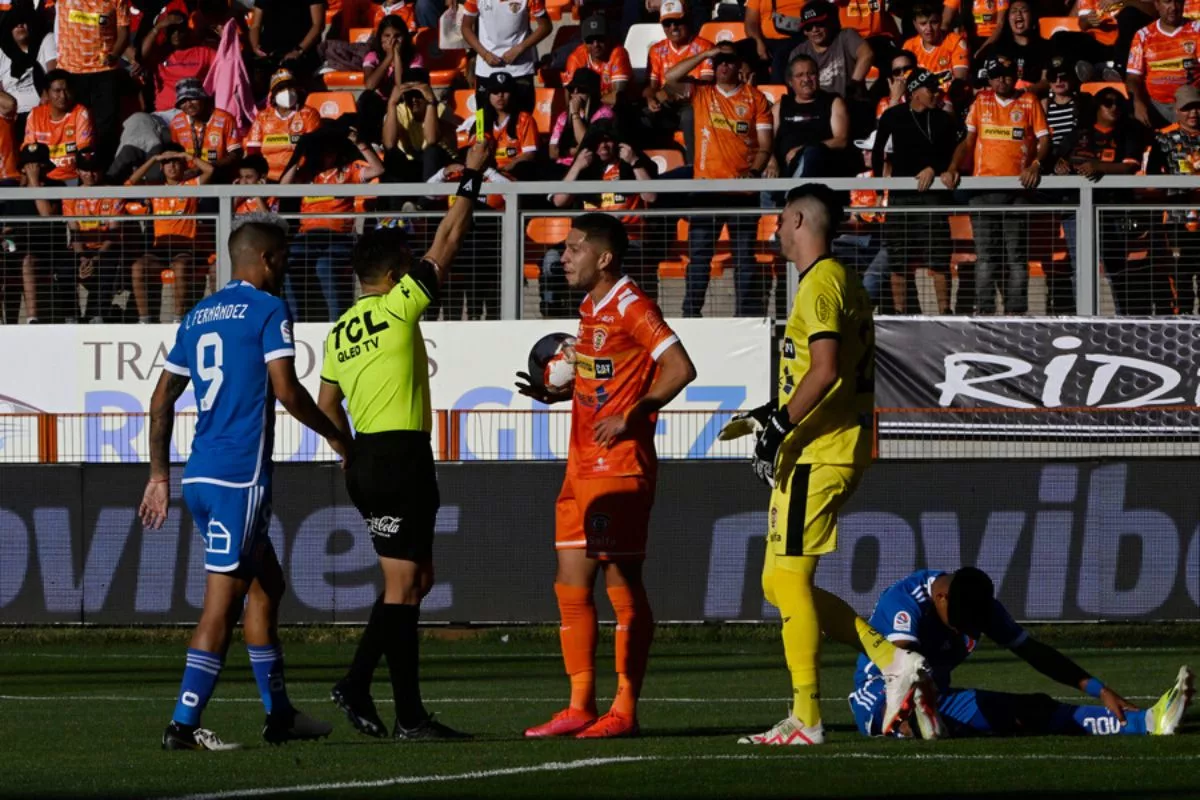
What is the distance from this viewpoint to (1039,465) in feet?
50.3

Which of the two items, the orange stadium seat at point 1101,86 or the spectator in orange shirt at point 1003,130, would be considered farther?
the orange stadium seat at point 1101,86

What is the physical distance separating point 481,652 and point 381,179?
5.09 metres

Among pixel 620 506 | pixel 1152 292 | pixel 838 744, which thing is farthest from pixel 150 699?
pixel 1152 292

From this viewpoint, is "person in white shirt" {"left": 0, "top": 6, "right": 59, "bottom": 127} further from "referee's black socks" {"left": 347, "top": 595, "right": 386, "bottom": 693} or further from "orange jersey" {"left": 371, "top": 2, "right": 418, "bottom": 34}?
"referee's black socks" {"left": 347, "top": 595, "right": 386, "bottom": 693}

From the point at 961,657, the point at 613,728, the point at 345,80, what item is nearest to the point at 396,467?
the point at 613,728

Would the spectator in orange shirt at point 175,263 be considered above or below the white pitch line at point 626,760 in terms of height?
above

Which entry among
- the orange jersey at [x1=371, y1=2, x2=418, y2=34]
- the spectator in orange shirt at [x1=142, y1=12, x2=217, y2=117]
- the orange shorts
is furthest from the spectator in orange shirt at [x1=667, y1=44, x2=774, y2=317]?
the orange shorts

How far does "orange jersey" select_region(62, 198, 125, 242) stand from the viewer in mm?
16672

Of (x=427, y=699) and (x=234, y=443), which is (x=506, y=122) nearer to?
(x=427, y=699)

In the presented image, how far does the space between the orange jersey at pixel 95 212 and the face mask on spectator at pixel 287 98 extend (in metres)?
2.74

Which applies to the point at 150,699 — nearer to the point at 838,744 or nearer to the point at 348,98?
the point at 838,744

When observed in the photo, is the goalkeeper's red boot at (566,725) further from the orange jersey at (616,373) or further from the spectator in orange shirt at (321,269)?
the spectator in orange shirt at (321,269)

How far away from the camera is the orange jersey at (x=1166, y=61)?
18.6 meters

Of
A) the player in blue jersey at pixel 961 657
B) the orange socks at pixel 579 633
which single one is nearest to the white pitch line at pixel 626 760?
the player in blue jersey at pixel 961 657
